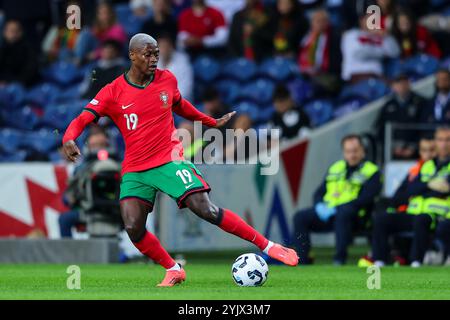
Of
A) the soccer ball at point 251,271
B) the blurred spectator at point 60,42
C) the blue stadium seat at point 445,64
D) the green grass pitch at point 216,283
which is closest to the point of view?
the green grass pitch at point 216,283

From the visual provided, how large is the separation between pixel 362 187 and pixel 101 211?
3172 millimetres

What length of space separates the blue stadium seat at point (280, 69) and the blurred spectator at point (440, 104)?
2528mm

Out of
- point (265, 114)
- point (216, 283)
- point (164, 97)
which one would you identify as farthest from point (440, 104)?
point (164, 97)

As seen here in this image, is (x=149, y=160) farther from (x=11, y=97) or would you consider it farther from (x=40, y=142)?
(x=11, y=97)

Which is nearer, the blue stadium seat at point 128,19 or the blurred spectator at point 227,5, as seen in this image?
the blurred spectator at point 227,5

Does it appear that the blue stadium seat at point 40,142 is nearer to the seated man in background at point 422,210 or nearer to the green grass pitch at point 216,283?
the green grass pitch at point 216,283

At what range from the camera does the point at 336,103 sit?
17.9 m

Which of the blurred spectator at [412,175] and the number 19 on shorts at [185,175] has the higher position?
the number 19 on shorts at [185,175]

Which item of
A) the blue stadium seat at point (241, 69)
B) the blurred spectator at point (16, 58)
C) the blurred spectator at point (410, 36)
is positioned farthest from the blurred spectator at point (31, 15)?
the blurred spectator at point (410, 36)

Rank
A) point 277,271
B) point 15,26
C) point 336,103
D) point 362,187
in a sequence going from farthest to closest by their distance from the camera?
point 15,26, point 336,103, point 362,187, point 277,271

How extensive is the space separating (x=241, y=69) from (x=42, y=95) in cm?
319

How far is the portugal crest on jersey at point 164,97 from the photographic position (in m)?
10.0
